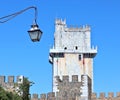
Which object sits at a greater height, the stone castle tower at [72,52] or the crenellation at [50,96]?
the stone castle tower at [72,52]

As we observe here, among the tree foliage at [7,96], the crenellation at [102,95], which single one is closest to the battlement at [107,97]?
the crenellation at [102,95]

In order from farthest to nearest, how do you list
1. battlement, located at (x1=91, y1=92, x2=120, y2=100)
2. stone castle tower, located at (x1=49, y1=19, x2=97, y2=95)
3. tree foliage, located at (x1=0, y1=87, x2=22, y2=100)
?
stone castle tower, located at (x1=49, y1=19, x2=97, y2=95) → battlement, located at (x1=91, y1=92, x2=120, y2=100) → tree foliage, located at (x1=0, y1=87, x2=22, y2=100)

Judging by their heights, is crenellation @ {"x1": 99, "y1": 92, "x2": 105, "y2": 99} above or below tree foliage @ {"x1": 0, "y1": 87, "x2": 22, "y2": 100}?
below

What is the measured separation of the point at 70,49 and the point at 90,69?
150 inches

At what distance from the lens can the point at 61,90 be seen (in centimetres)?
4828

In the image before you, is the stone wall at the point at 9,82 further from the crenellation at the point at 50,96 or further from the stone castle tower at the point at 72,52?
the stone castle tower at the point at 72,52

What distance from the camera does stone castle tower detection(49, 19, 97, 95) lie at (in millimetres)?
73688

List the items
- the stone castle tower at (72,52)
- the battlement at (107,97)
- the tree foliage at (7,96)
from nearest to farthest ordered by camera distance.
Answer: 1. the tree foliage at (7,96)
2. the battlement at (107,97)
3. the stone castle tower at (72,52)

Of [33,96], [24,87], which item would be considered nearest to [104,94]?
[33,96]

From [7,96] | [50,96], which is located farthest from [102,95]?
[7,96]

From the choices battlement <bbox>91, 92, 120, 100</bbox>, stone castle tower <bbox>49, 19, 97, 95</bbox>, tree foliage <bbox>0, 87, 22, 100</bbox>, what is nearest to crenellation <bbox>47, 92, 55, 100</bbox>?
battlement <bbox>91, 92, 120, 100</bbox>

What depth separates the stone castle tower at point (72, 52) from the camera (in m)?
73.7

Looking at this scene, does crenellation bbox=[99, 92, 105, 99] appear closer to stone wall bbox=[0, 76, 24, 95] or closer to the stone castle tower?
stone wall bbox=[0, 76, 24, 95]

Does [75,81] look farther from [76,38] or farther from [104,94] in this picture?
[76,38]
